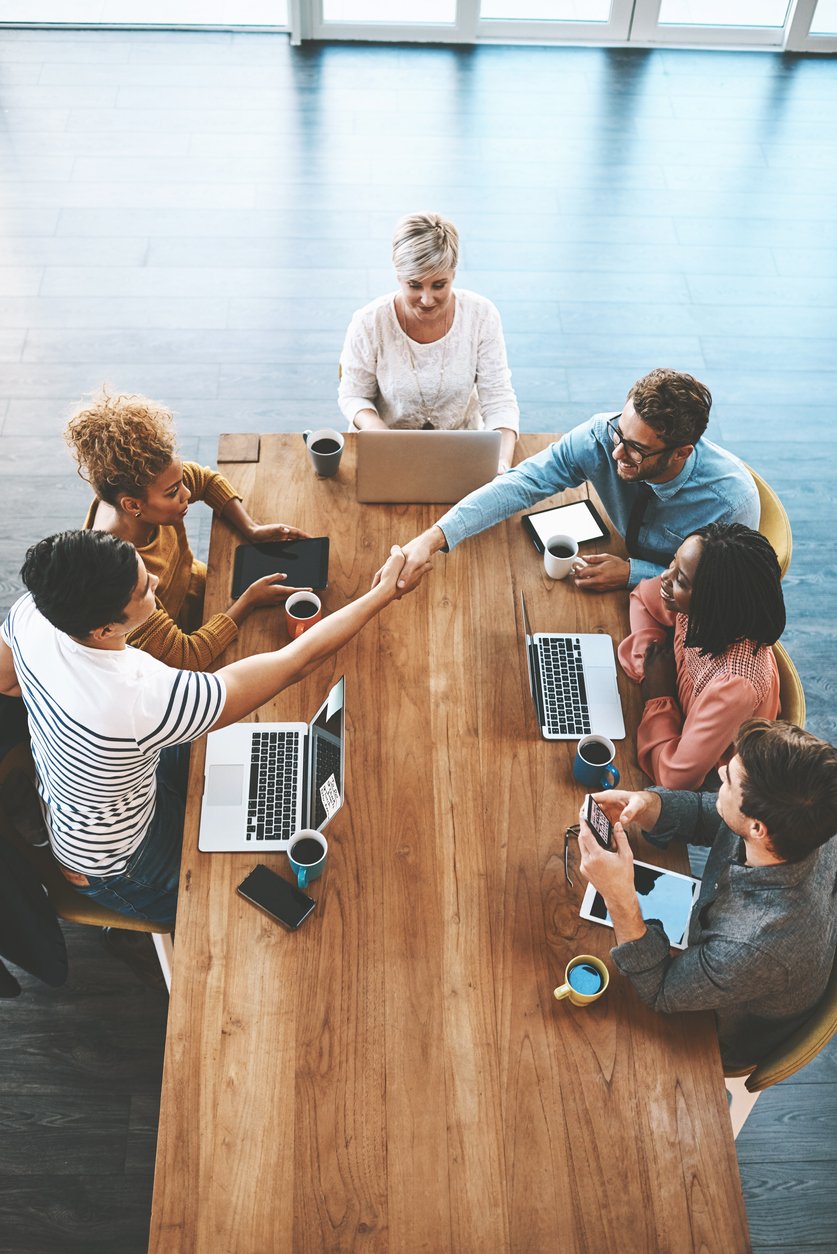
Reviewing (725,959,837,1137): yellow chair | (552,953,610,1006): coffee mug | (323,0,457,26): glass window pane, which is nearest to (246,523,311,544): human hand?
(552,953,610,1006): coffee mug

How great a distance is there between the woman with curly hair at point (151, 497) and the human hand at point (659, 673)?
87 cm

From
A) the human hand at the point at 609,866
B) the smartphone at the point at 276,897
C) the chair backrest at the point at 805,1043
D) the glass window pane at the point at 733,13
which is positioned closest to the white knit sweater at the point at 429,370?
the human hand at the point at 609,866

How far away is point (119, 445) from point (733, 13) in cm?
513

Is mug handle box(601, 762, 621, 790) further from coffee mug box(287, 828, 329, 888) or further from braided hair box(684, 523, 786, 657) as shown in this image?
coffee mug box(287, 828, 329, 888)

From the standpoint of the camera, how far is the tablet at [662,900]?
1958 mm

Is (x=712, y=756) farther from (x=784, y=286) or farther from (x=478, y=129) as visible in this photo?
(x=478, y=129)

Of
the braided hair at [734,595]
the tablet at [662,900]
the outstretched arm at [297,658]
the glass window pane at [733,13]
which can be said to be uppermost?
the glass window pane at [733,13]

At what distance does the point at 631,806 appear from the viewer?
2029mm

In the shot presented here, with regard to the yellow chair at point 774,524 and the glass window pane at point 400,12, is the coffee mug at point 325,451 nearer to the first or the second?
the yellow chair at point 774,524

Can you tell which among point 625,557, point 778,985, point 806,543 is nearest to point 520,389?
point 806,543

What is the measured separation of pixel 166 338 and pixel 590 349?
1.80 m

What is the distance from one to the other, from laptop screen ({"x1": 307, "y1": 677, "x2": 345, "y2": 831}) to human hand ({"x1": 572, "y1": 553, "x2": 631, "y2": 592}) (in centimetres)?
68

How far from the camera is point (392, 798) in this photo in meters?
2.11

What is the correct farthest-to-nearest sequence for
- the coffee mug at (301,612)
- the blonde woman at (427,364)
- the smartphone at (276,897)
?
1. the blonde woman at (427,364)
2. the coffee mug at (301,612)
3. the smartphone at (276,897)
